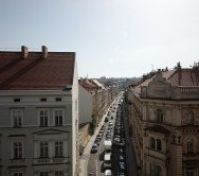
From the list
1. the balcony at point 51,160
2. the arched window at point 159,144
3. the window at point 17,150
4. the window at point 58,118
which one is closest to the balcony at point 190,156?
the arched window at point 159,144

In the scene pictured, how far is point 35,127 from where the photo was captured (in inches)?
1307

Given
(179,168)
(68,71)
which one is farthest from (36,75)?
(179,168)

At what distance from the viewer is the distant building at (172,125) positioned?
116ft

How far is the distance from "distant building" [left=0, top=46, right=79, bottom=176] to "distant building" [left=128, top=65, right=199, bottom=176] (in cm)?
1134

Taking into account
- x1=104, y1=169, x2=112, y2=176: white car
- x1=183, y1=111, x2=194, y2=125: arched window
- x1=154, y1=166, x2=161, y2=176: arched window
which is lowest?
x1=104, y1=169, x2=112, y2=176: white car

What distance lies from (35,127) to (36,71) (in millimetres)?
6837

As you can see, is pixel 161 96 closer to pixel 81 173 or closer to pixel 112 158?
pixel 81 173

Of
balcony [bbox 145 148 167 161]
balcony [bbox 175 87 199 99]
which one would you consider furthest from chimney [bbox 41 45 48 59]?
balcony [bbox 145 148 167 161]

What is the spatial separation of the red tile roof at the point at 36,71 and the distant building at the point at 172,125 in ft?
38.2

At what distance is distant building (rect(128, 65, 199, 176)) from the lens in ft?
116

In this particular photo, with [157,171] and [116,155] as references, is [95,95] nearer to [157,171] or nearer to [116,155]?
[116,155]

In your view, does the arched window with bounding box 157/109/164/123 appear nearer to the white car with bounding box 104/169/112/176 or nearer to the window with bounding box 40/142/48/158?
the white car with bounding box 104/169/112/176

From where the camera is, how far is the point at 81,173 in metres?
48.9

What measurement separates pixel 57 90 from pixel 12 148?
26.0 ft
